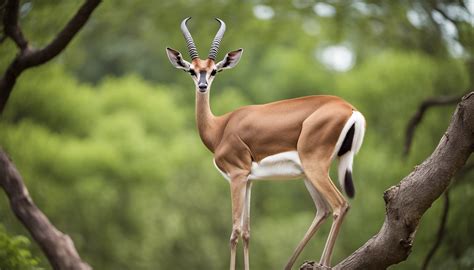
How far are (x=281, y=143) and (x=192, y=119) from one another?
3342 centimetres

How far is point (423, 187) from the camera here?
6789 millimetres

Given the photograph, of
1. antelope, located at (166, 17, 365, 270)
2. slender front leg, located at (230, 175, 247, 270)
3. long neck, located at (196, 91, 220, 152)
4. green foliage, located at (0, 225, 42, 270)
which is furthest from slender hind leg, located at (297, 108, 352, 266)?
green foliage, located at (0, 225, 42, 270)

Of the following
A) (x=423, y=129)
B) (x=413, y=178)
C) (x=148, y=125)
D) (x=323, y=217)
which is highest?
(x=413, y=178)

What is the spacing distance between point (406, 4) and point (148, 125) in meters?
25.3

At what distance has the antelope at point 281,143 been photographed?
712 cm

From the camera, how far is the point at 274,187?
3556 cm

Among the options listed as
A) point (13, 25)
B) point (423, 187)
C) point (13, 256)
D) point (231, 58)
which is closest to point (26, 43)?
point (13, 25)

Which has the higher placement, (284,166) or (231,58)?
(231,58)

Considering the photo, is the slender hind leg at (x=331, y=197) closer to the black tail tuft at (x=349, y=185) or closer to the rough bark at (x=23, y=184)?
the black tail tuft at (x=349, y=185)

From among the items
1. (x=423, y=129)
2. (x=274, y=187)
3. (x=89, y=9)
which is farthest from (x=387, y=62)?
(x=89, y=9)

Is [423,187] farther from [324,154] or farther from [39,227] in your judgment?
[39,227]

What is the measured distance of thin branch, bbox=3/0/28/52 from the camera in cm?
937

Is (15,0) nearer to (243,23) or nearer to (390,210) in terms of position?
(390,210)

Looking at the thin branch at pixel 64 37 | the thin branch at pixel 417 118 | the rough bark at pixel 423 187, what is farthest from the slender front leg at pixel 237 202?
the thin branch at pixel 417 118
